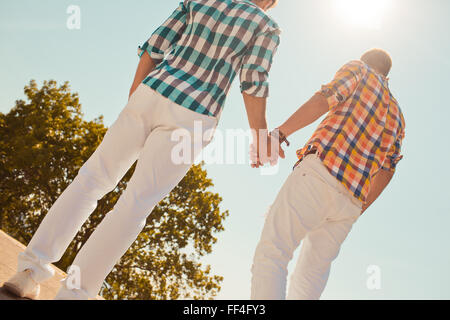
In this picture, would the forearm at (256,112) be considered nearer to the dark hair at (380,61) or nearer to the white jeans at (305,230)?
the white jeans at (305,230)

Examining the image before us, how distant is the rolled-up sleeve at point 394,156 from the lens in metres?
3.31

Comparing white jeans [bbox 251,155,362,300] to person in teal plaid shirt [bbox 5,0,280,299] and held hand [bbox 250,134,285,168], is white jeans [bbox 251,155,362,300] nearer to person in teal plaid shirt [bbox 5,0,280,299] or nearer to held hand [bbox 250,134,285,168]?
held hand [bbox 250,134,285,168]

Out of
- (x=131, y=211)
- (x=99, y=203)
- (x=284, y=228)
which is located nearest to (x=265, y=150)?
(x=284, y=228)

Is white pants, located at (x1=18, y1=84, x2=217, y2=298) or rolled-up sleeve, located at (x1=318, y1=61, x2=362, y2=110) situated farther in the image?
rolled-up sleeve, located at (x1=318, y1=61, x2=362, y2=110)

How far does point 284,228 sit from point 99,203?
1748cm

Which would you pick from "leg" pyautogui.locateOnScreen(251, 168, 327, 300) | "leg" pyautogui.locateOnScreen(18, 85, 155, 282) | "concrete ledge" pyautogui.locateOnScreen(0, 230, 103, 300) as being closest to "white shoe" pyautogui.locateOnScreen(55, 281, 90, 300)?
"leg" pyautogui.locateOnScreen(18, 85, 155, 282)

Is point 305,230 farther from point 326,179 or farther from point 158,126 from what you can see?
point 158,126

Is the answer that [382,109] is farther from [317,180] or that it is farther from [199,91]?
[199,91]

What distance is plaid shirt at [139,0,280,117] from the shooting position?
2547 mm

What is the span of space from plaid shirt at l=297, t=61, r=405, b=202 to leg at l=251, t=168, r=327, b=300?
0.82 feet

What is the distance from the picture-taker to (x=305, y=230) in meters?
2.58

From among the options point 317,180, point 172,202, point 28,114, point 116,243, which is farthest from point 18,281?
point 28,114

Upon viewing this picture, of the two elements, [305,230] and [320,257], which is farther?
[320,257]
